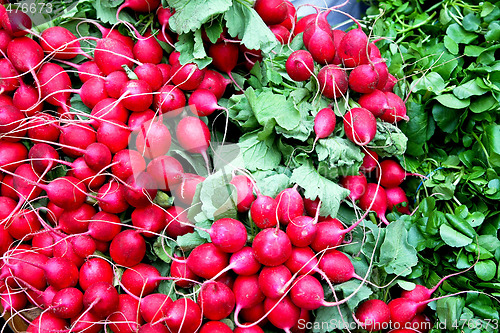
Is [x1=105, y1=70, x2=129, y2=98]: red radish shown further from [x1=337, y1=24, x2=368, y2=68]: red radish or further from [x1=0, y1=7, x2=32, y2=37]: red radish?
[x1=337, y1=24, x2=368, y2=68]: red radish

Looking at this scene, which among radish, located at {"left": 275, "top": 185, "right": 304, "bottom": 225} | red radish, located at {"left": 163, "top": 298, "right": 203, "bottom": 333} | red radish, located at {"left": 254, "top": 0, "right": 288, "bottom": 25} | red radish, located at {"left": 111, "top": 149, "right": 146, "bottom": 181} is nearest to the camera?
red radish, located at {"left": 163, "top": 298, "right": 203, "bottom": 333}

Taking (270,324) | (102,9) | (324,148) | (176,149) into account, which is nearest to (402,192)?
(324,148)

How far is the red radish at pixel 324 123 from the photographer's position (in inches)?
45.6

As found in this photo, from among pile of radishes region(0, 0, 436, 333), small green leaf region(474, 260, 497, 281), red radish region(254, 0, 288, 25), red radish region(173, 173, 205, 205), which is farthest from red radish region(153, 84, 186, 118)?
small green leaf region(474, 260, 497, 281)

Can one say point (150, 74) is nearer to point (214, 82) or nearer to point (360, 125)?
point (214, 82)

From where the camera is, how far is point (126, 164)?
1.15 meters

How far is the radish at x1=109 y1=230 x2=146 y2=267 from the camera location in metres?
1.12

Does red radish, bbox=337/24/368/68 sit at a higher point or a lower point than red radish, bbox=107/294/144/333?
higher

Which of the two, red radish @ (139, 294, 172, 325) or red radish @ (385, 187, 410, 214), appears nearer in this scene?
red radish @ (139, 294, 172, 325)

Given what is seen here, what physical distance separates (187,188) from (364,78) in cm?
69

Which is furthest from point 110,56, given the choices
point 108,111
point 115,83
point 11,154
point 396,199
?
point 396,199

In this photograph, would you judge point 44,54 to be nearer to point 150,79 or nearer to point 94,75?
point 94,75

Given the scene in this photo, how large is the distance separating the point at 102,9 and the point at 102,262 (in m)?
0.94

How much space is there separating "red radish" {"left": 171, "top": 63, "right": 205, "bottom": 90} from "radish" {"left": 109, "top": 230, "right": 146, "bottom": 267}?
1.75 feet
